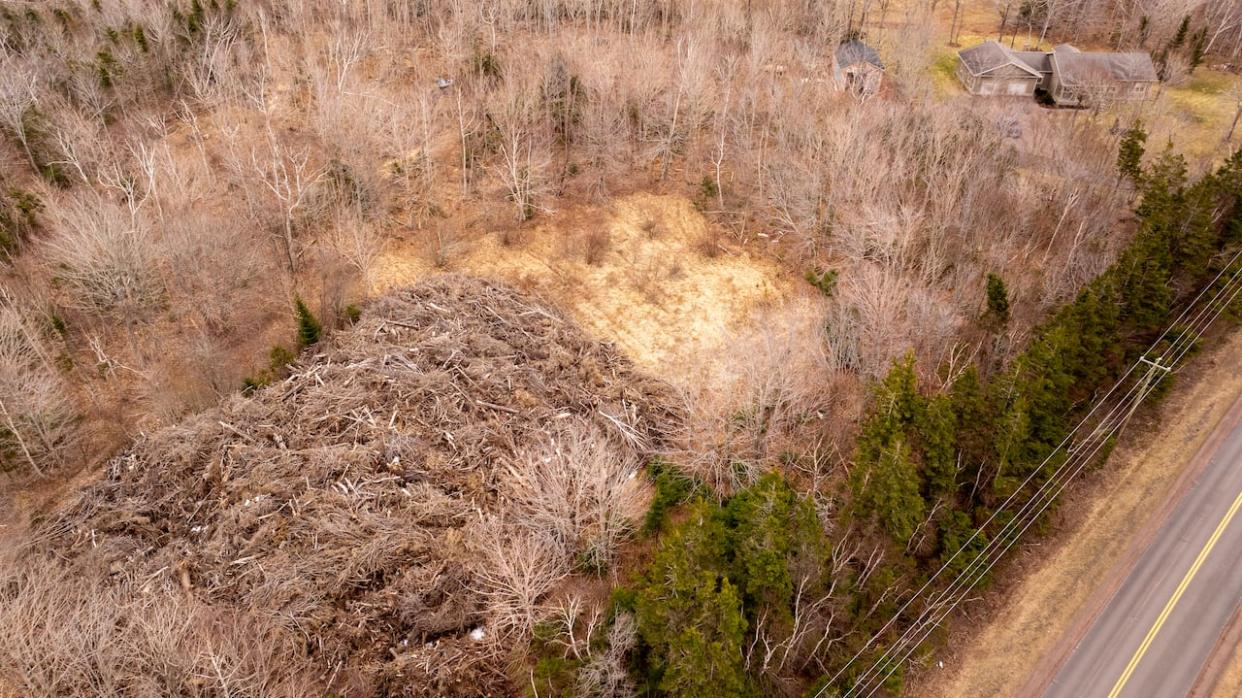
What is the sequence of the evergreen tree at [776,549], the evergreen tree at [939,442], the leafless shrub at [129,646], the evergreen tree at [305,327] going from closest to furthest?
the leafless shrub at [129,646]
the evergreen tree at [776,549]
the evergreen tree at [939,442]
the evergreen tree at [305,327]

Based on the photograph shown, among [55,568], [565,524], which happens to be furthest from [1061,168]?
[55,568]

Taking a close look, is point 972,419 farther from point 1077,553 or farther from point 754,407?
point 754,407

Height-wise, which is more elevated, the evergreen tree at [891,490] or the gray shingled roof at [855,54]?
the gray shingled roof at [855,54]

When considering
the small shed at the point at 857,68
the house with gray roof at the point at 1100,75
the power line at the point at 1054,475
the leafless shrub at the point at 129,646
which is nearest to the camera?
the leafless shrub at the point at 129,646

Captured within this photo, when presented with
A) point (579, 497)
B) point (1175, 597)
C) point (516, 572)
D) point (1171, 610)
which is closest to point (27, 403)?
point (516, 572)

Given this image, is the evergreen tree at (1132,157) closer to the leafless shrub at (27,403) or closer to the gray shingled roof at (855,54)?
the gray shingled roof at (855,54)

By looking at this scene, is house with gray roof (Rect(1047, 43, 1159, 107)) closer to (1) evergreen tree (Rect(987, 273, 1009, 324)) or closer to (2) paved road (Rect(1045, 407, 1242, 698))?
(1) evergreen tree (Rect(987, 273, 1009, 324))

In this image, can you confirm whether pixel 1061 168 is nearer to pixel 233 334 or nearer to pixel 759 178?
pixel 759 178

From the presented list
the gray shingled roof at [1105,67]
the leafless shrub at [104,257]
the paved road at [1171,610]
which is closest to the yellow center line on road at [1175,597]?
the paved road at [1171,610]
